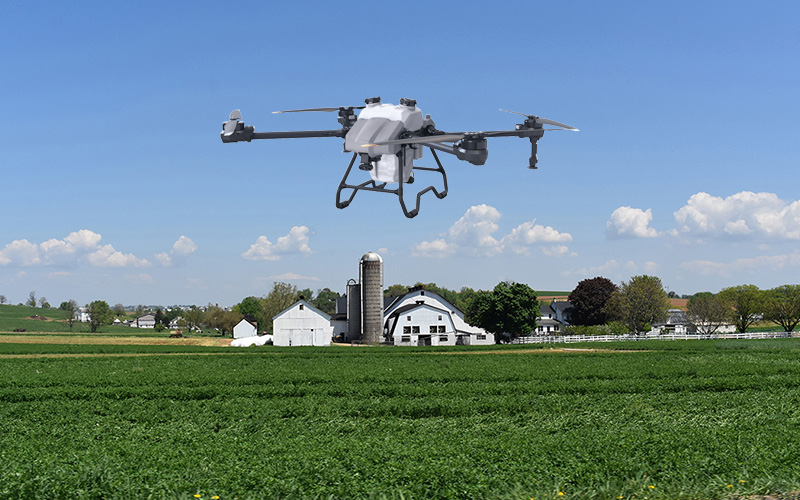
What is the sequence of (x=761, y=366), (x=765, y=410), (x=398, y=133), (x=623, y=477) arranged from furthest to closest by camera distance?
(x=761, y=366), (x=765, y=410), (x=623, y=477), (x=398, y=133)

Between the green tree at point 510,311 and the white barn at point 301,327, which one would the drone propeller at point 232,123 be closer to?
the white barn at point 301,327

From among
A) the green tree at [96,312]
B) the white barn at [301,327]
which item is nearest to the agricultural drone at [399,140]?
the white barn at [301,327]

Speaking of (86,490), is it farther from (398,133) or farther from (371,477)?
(398,133)

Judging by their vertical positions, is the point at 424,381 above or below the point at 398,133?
below

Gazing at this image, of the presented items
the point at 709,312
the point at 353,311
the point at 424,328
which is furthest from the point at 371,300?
the point at 709,312

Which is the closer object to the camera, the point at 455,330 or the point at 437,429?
the point at 437,429

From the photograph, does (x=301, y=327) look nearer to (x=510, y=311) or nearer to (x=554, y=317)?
(x=510, y=311)

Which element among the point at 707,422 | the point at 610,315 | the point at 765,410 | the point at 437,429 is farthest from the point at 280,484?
the point at 610,315
